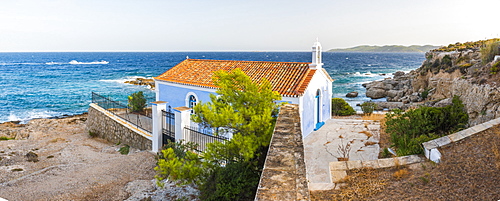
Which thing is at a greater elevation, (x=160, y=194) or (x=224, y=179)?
(x=224, y=179)

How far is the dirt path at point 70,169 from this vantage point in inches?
369

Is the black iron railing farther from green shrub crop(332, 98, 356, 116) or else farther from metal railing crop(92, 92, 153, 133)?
green shrub crop(332, 98, 356, 116)

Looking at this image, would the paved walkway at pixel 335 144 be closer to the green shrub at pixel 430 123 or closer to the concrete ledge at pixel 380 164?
the concrete ledge at pixel 380 164

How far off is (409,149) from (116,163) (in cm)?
971

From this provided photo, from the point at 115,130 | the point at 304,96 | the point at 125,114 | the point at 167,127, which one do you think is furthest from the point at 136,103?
the point at 304,96

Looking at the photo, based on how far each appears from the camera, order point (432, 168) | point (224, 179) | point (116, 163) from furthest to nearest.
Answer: point (116, 163) < point (432, 168) < point (224, 179)

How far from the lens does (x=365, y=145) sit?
1093 centimetres

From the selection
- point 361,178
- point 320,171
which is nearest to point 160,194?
point 320,171

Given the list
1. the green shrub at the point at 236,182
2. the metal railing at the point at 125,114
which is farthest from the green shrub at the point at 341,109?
the green shrub at the point at 236,182

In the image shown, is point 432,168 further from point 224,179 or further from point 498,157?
point 224,179

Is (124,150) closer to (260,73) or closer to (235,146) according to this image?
(260,73)

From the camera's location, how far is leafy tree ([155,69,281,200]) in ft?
19.0

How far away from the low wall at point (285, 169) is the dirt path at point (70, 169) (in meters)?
5.64

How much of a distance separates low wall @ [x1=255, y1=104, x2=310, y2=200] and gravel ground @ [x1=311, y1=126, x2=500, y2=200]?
1686mm
